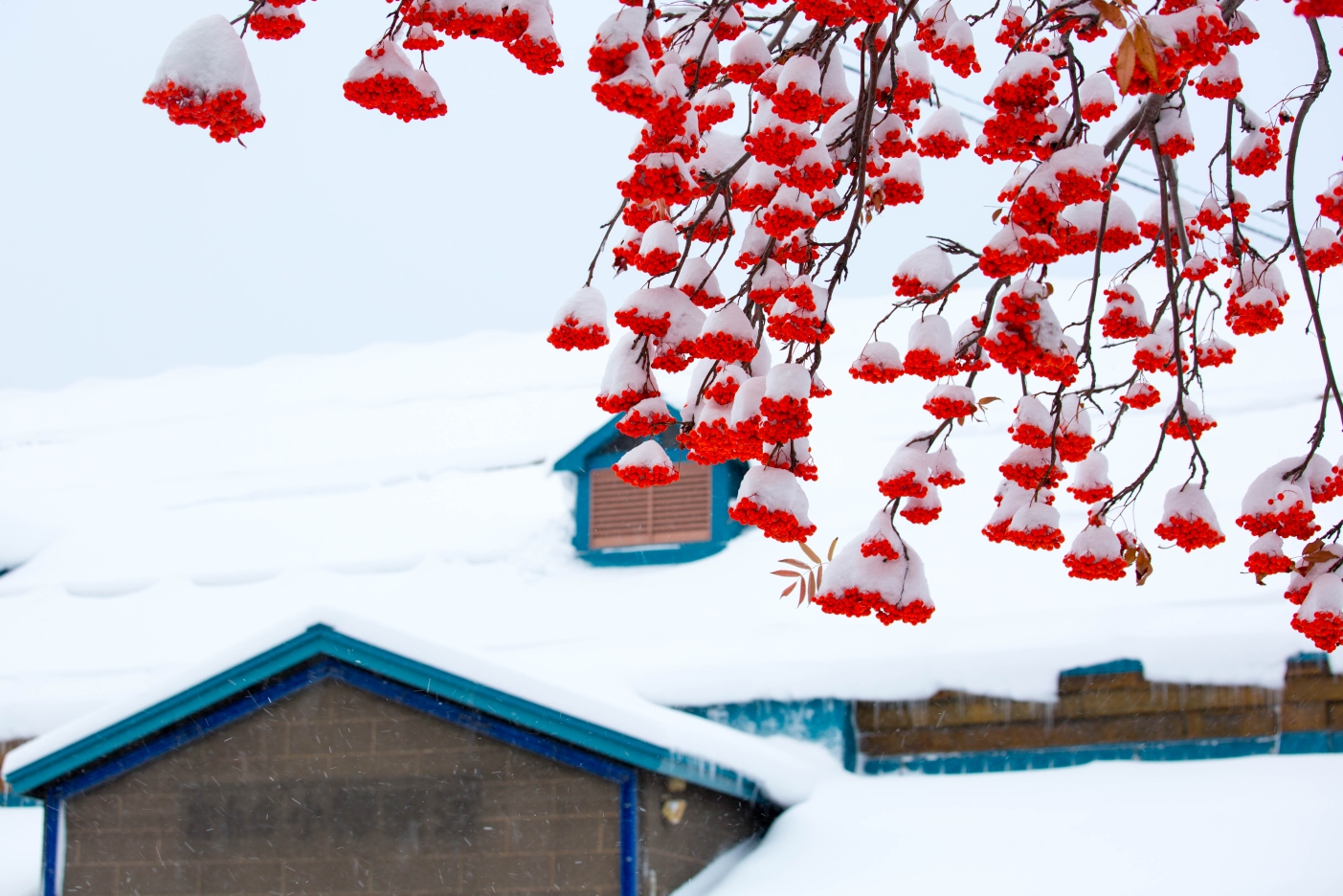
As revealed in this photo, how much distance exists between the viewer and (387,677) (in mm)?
7855

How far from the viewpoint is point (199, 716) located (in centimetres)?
811

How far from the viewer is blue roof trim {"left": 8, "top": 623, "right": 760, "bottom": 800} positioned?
24.3 ft

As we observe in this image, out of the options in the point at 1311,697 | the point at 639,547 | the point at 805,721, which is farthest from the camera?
the point at 639,547

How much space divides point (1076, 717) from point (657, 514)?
391 cm

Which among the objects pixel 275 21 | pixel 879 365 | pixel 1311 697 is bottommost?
pixel 1311 697

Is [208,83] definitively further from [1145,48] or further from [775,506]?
[1145,48]

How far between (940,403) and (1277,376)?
335 inches

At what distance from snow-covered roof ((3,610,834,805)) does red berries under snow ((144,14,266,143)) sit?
5184 mm

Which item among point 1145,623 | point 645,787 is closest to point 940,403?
point 645,787

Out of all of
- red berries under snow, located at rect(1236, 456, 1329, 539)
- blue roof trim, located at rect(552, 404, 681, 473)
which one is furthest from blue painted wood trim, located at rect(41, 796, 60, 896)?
red berries under snow, located at rect(1236, 456, 1329, 539)

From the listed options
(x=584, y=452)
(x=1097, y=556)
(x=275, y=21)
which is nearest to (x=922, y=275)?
(x=1097, y=556)

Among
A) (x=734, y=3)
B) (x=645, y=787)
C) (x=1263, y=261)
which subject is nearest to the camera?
(x=734, y=3)

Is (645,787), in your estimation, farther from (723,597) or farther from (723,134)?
(723,134)

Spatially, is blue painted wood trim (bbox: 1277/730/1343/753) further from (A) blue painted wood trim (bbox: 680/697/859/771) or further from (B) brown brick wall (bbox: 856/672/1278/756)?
(A) blue painted wood trim (bbox: 680/697/859/771)
